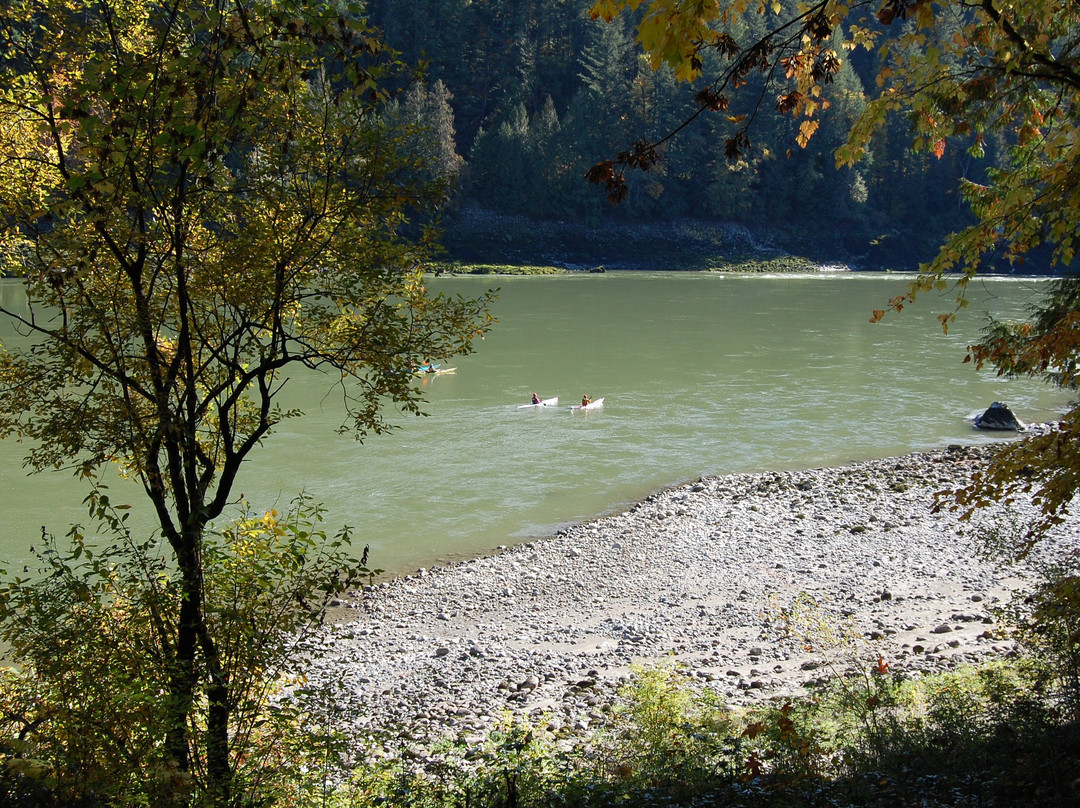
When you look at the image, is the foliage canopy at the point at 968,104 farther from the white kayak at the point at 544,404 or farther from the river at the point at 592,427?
the white kayak at the point at 544,404

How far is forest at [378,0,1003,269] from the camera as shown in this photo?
9788 cm

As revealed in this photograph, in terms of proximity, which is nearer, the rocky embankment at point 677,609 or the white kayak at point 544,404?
the rocky embankment at point 677,609

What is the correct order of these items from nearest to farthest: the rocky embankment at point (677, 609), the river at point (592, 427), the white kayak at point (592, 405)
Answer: the rocky embankment at point (677, 609)
the river at point (592, 427)
the white kayak at point (592, 405)

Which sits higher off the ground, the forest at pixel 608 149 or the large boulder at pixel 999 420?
the forest at pixel 608 149

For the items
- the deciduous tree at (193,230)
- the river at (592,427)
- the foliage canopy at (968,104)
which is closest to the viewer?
the foliage canopy at (968,104)

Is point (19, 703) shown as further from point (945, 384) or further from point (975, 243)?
point (945, 384)

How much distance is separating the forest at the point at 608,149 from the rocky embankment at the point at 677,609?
79666mm

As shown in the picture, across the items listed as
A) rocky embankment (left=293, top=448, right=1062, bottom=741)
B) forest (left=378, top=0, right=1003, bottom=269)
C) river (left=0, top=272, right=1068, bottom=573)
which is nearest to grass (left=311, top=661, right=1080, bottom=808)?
rocky embankment (left=293, top=448, right=1062, bottom=741)

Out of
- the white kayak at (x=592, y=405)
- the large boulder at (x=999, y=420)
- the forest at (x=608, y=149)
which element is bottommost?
the large boulder at (x=999, y=420)

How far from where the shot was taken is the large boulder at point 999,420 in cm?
2433

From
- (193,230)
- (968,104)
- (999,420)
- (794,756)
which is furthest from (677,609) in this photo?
(999,420)

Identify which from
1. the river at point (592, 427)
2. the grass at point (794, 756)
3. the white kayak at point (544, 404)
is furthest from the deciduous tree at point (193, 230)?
the white kayak at point (544, 404)

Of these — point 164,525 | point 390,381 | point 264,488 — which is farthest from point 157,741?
point 264,488

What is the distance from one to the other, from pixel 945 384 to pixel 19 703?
105 ft
